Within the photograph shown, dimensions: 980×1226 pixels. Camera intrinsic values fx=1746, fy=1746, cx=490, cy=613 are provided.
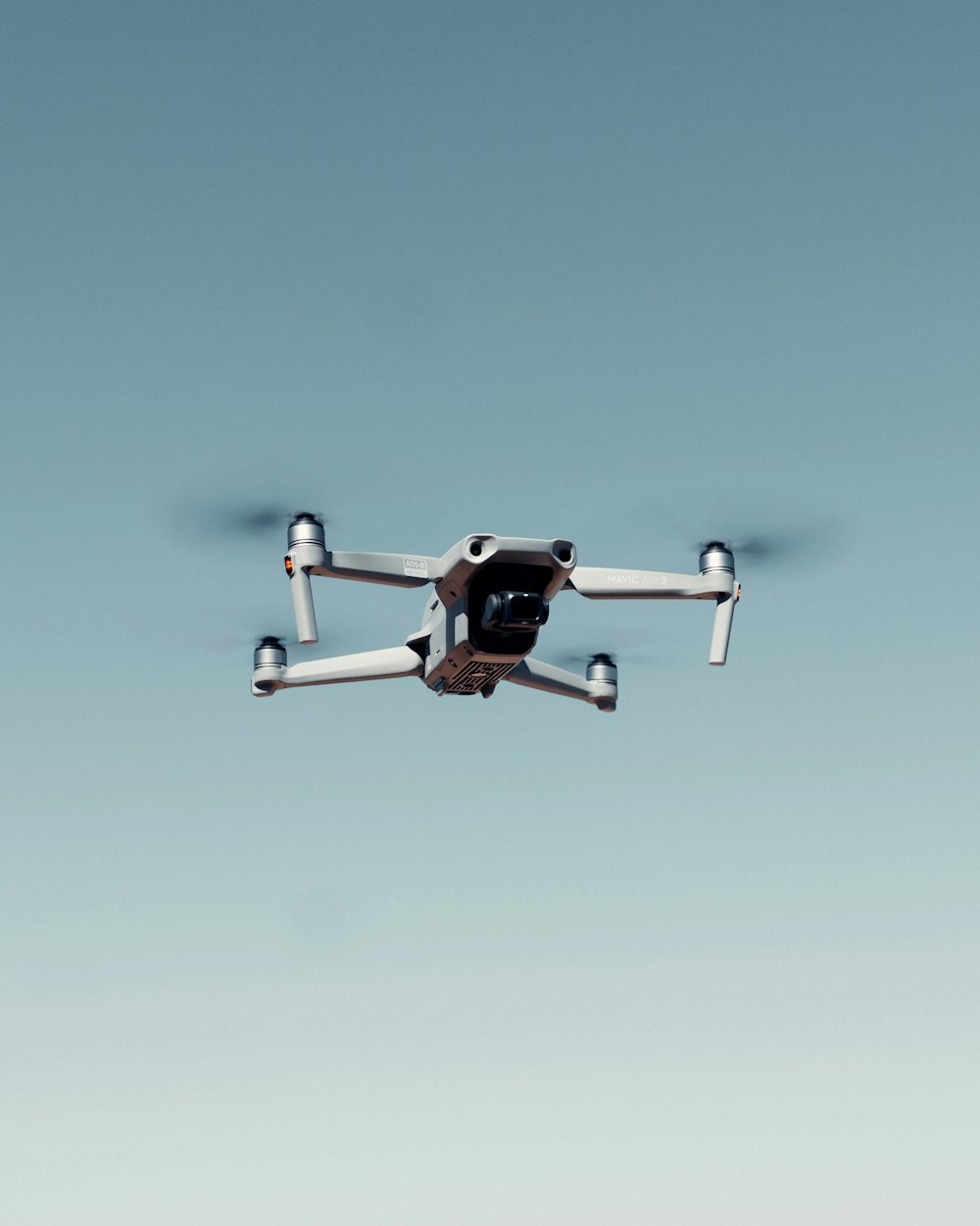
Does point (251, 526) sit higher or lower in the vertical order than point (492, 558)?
higher

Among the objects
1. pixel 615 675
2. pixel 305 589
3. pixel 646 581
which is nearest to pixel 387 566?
pixel 305 589

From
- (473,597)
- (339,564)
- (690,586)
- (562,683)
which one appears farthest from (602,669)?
(339,564)

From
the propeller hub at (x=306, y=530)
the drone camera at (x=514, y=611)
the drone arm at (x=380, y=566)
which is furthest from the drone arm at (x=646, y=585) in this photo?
the propeller hub at (x=306, y=530)

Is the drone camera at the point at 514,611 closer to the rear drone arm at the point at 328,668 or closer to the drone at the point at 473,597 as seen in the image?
the drone at the point at 473,597

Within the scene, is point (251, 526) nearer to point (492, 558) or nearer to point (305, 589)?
point (305, 589)

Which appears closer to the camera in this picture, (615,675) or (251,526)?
(251,526)

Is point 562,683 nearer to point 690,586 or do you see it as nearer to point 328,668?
point 690,586
